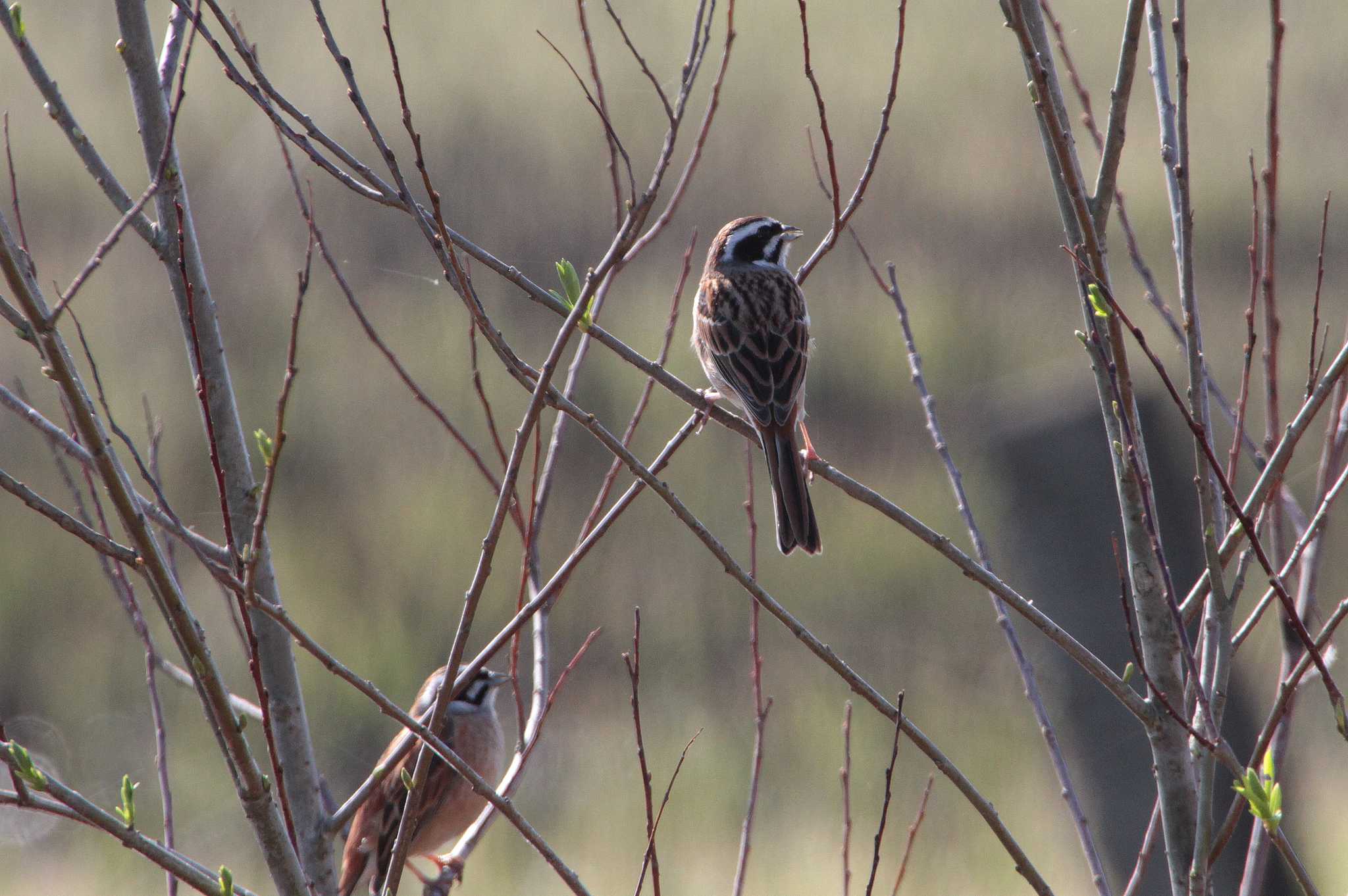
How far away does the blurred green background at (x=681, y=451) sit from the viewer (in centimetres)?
898

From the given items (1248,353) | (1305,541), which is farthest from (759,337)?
(1305,541)

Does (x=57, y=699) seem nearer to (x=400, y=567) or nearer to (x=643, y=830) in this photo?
(x=400, y=567)

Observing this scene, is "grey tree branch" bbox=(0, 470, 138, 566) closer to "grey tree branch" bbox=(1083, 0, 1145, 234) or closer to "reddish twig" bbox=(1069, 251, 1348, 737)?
"reddish twig" bbox=(1069, 251, 1348, 737)

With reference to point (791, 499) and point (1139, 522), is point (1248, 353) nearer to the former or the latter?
point (1139, 522)

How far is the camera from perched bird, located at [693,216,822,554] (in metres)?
4.24

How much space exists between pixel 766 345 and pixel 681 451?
669 cm

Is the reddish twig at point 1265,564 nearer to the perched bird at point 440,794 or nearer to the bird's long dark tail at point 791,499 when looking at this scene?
the bird's long dark tail at point 791,499

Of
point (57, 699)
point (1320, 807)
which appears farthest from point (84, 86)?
point (1320, 807)

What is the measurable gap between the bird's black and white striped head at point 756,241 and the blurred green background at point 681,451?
→ 6.56ft

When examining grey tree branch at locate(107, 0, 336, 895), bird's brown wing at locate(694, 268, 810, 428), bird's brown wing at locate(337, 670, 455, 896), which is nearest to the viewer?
grey tree branch at locate(107, 0, 336, 895)

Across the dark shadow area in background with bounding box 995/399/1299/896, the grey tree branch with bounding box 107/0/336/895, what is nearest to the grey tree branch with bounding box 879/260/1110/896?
the grey tree branch with bounding box 107/0/336/895

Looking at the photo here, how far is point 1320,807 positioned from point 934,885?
284 cm

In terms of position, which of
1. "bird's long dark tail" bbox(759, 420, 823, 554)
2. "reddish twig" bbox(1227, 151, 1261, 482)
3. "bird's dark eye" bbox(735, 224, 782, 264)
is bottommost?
"reddish twig" bbox(1227, 151, 1261, 482)

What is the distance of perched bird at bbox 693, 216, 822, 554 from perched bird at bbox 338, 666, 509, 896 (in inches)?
58.6
